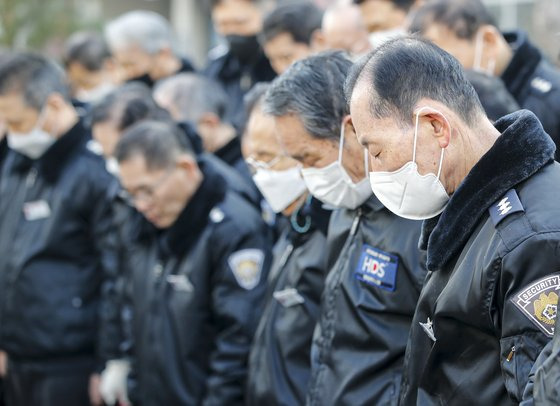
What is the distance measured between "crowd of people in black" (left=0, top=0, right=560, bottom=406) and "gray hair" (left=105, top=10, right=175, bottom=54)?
18mm

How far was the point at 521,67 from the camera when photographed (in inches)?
194

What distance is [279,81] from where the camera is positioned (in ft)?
12.7

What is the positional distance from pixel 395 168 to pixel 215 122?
357cm

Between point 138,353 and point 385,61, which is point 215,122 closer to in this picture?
point 138,353

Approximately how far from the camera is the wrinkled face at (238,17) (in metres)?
7.19

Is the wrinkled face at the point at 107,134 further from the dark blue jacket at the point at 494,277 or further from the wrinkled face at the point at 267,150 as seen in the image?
the dark blue jacket at the point at 494,277

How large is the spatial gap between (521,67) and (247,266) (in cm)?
161

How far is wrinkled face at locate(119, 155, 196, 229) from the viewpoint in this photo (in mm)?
5094

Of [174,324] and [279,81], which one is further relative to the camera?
[174,324]

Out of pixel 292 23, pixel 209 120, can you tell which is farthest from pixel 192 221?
pixel 292 23

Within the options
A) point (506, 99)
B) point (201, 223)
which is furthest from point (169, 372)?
point (506, 99)

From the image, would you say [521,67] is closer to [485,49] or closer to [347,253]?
[485,49]

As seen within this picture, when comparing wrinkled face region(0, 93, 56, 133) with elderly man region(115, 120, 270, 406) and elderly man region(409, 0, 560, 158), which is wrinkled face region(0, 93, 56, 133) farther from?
elderly man region(409, 0, 560, 158)

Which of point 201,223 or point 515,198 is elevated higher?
point 515,198
